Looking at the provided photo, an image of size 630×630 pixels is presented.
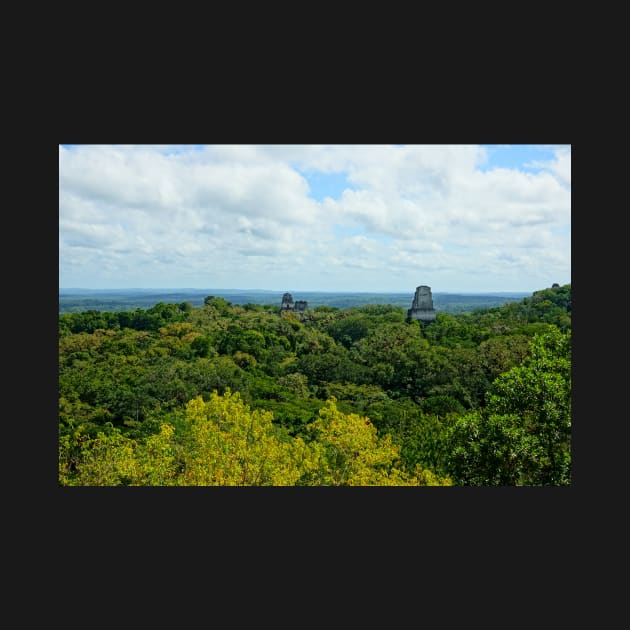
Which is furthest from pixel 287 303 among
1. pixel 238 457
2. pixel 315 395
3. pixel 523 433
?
pixel 523 433

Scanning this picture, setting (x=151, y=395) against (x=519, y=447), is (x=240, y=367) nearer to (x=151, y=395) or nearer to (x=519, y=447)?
(x=151, y=395)

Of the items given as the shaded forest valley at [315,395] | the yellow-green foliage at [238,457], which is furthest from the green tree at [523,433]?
the yellow-green foliage at [238,457]

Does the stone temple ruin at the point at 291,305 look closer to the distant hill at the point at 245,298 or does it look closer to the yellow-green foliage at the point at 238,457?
the distant hill at the point at 245,298

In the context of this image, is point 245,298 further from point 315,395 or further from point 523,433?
point 523,433

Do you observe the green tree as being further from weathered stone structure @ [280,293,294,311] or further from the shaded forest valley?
weathered stone structure @ [280,293,294,311]

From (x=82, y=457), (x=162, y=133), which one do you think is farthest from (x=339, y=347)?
(x=162, y=133)

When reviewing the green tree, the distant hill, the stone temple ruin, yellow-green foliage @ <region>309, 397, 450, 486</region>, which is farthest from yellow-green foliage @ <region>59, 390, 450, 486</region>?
the stone temple ruin
